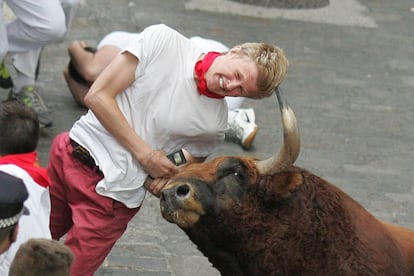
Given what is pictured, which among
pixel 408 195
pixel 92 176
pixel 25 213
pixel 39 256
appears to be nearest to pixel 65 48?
pixel 408 195

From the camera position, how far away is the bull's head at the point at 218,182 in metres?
3.74

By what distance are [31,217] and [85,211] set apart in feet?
1.59

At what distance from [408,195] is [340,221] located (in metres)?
3.40

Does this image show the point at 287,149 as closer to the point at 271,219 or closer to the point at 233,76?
the point at 271,219

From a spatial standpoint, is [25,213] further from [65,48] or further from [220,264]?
[65,48]

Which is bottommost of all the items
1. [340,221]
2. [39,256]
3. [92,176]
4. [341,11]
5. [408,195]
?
[341,11]

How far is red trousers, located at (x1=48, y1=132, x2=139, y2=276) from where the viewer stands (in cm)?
453

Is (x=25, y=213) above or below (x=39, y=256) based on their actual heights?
below

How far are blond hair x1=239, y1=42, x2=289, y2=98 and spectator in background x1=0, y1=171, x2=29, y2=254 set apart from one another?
1.06 meters

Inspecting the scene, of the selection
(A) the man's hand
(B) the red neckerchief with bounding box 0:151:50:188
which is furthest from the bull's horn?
(B) the red neckerchief with bounding box 0:151:50:188

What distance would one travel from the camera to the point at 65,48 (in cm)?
888

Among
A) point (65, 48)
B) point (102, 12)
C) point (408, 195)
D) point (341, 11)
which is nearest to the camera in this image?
point (408, 195)

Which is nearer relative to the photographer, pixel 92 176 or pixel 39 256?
pixel 39 256

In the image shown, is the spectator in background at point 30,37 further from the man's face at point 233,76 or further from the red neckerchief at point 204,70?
the man's face at point 233,76
